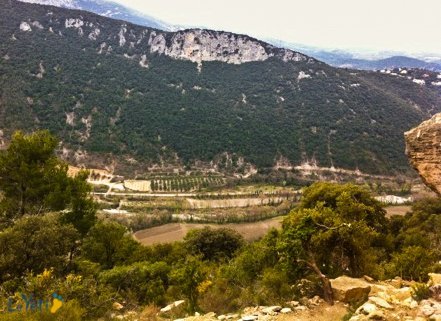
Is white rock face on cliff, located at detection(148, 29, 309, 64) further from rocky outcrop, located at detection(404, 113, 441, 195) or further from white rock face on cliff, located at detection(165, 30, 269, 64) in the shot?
rocky outcrop, located at detection(404, 113, 441, 195)

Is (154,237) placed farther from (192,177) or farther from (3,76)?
(3,76)

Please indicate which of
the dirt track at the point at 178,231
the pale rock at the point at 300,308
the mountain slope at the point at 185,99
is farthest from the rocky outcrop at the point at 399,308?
the mountain slope at the point at 185,99

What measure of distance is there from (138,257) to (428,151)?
20.1 m

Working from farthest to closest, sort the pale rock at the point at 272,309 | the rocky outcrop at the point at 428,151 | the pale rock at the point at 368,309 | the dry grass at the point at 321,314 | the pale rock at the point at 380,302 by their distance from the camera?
the rocky outcrop at the point at 428,151, the pale rock at the point at 272,309, the dry grass at the point at 321,314, the pale rock at the point at 380,302, the pale rock at the point at 368,309

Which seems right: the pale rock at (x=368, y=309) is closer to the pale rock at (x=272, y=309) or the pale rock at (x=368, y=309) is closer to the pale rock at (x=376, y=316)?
the pale rock at (x=376, y=316)

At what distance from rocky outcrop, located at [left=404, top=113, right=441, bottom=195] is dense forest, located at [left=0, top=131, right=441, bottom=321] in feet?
11.9

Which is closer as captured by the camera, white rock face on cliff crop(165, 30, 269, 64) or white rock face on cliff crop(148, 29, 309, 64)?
white rock face on cliff crop(148, 29, 309, 64)

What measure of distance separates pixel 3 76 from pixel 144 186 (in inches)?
2121

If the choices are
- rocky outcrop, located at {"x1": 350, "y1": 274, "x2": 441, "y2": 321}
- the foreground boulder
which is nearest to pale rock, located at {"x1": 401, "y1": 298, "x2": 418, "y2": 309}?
rocky outcrop, located at {"x1": 350, "y1": 274, "x2": 441, "y2": 321}

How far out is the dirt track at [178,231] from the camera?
183ft

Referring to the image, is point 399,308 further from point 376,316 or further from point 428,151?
point 428,151

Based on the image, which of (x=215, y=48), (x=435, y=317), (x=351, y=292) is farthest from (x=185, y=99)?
(x=435, y=317)

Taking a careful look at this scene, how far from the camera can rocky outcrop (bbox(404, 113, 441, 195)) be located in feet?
44.2

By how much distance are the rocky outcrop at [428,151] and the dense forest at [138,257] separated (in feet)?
11.9
